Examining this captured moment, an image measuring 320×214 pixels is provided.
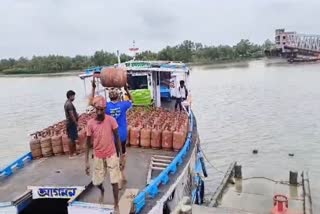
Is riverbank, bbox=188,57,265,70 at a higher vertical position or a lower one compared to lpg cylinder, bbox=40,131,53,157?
lower

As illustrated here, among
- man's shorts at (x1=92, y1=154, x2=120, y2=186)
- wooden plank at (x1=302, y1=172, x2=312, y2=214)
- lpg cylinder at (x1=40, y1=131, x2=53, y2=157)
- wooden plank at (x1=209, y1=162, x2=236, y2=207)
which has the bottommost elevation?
wooden plank at (x1=302, y1=172, x2=312, y2=214)

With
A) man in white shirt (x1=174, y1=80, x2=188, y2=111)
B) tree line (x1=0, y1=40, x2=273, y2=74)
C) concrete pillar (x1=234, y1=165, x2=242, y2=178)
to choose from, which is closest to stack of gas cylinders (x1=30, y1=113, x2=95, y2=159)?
man in white shirt (x1=174, y1=80, x2=188, y2=111)

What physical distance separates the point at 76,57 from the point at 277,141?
2631 inches

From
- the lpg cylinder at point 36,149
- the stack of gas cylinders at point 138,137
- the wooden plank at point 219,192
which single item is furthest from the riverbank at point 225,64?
the lpg cylinder at point 36,149

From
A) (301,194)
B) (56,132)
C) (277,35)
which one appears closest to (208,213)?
(56,132)

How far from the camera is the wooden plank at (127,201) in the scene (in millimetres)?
6023

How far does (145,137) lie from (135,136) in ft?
0.90

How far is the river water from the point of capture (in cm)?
1742

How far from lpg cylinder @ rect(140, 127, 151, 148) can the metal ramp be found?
779mm

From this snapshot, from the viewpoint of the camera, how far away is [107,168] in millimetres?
6148

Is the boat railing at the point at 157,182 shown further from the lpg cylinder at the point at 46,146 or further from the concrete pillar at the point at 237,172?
the concrete pillar at the point at 237,172

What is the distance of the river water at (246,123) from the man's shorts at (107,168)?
9134 mm

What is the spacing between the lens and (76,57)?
82.3 m

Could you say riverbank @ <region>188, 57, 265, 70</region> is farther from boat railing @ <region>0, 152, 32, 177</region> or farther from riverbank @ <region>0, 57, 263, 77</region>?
boat railing @ <region>0, 152, 32, 177</region>
